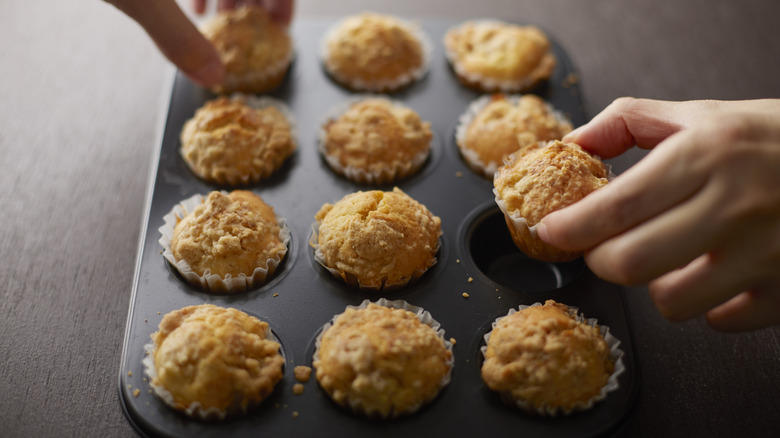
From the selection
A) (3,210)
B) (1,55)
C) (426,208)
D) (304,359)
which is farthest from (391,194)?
(1,55)

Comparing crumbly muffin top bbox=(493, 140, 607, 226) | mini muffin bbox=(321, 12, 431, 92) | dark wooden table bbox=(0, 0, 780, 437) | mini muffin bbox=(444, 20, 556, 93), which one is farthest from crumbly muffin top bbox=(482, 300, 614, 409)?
mini muffin bbox=(321, 12, 431, 92)

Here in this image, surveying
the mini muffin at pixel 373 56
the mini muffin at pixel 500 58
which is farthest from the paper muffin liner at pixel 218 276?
the mini muffin at pixel 500 58

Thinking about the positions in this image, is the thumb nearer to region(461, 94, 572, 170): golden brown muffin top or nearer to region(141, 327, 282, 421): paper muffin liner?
region(461, 94, 572, 170): golden brown muffin top

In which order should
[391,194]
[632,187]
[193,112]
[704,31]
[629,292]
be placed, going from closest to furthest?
[632,187] < [391,194] < [629,292] < [193,112] < [704,31]

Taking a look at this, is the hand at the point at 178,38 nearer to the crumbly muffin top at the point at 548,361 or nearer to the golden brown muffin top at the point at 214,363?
the golden brown muffin top at the point at 214,363

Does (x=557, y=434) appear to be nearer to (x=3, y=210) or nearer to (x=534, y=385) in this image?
(x=534, y=385)
